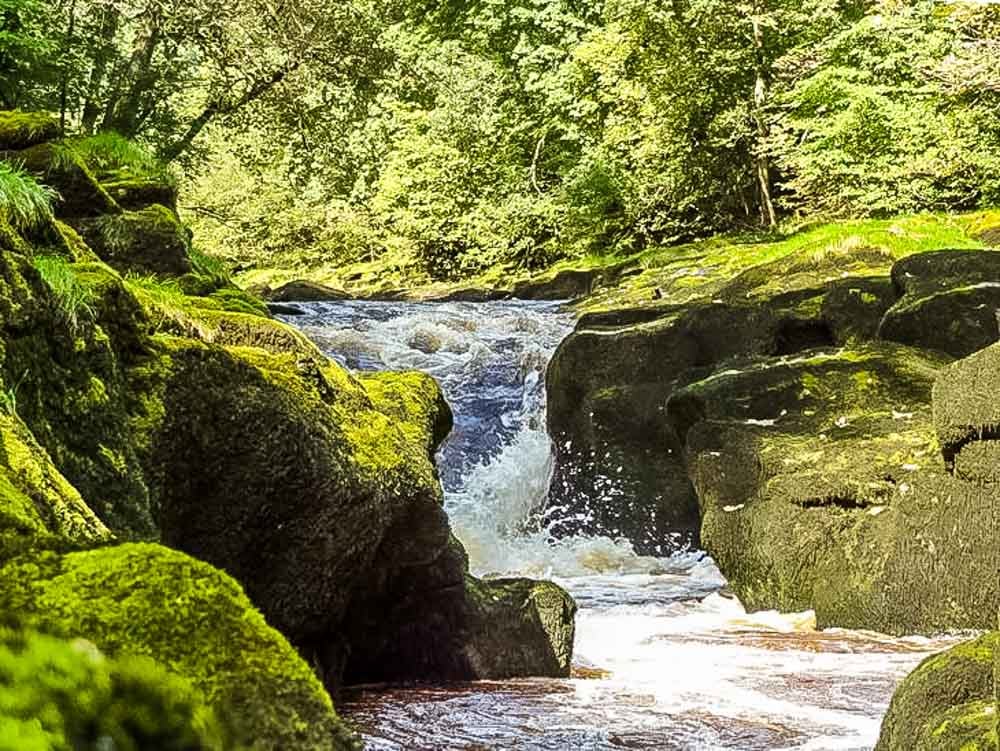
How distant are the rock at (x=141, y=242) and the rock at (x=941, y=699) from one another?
5836mm

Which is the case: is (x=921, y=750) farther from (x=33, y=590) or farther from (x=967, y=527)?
(x=967, y=527)

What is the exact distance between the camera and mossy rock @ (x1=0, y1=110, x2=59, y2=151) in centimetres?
679

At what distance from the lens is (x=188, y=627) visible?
1.29m

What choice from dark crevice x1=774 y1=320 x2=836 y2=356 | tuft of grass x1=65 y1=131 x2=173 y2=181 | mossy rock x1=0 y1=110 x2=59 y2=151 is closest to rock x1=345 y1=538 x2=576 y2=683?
mossy rock x1=0 y1=110 x2=59 y2=151

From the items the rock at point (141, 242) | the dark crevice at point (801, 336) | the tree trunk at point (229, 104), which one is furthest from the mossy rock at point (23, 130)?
the dark crevice at point (801, 336)

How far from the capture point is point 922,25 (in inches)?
699

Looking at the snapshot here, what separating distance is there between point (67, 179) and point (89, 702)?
6.54 meters

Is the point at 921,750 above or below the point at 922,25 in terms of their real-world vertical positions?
below

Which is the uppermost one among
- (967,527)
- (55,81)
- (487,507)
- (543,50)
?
(543,50)

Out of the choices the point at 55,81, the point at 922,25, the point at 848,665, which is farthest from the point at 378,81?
the point at 848,665

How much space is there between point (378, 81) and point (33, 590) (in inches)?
555

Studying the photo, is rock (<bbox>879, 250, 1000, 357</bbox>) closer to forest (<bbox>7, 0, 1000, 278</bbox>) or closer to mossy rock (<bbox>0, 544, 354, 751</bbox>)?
forest (<bbox>7, 0, 1000, 278</bbox>)

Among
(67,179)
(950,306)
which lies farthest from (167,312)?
(950,306)

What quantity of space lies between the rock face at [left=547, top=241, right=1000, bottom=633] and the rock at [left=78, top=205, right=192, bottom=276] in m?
4.71
